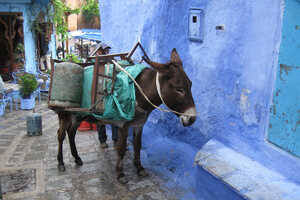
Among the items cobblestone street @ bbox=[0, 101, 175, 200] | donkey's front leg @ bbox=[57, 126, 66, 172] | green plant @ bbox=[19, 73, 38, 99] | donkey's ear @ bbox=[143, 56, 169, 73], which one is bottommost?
cobblestone street @ bbox=[0, 101, 175, 200]

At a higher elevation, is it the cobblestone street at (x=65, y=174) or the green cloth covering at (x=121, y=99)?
the green cloth covering at (x=121, y=99)

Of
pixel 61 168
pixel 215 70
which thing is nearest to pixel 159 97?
pixel 215 70

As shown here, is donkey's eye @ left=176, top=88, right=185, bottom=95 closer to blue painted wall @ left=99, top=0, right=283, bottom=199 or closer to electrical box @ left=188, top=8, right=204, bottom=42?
blue painted wall @ left=99, top=0, right=283, bottom=199

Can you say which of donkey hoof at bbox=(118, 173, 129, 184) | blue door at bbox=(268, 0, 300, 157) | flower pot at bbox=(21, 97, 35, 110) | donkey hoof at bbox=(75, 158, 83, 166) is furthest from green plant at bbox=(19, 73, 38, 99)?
blue door at bbox=(268, 0, 300, 157)

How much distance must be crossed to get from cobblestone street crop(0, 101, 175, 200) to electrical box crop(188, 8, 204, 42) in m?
2.25

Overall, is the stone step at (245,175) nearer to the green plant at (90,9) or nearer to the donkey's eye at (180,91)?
the donkey's eye at (180,91)

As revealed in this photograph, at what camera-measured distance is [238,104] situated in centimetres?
371

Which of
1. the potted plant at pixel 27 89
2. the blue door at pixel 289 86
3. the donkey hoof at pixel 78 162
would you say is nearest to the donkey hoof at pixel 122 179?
the donkey hoof at pixel 78 162

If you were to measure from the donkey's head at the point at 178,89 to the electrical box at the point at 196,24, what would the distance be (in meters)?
0.79

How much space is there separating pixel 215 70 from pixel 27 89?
243 inches

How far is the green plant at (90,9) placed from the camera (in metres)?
22.9

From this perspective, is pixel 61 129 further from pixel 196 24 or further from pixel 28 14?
pixel 28 14

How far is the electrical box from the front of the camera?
4.18 m

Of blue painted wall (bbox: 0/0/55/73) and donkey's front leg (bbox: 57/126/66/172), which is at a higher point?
blue painted wall (bbox: 0/0/55/73)
